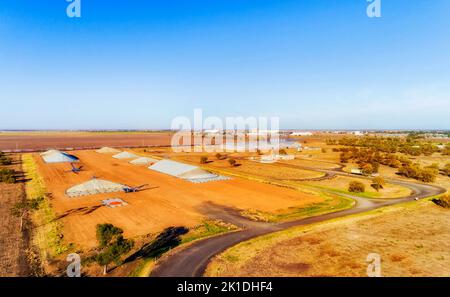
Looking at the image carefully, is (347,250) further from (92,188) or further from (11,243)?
(92,188)

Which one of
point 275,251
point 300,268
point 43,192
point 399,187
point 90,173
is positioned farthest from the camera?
point 90,173

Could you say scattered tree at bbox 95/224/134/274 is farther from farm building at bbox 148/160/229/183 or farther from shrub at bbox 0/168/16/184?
shrub at bbox 0/168/16/184

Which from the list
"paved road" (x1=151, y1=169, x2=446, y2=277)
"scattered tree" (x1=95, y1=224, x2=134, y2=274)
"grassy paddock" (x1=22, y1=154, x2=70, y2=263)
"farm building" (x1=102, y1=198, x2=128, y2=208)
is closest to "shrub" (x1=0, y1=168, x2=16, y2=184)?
"grassy paddock" (x1=22, y1=154, x2=70, y2=263)

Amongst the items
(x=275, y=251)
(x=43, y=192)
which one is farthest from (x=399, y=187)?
(x=43, y=192)

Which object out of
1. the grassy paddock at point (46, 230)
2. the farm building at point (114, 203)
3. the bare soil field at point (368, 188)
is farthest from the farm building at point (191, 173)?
the grassy paddock at point (46, 230)

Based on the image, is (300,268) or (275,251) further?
(275,251)

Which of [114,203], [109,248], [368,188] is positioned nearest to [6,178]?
[114,203]

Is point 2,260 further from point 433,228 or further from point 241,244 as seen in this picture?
point 433,228
